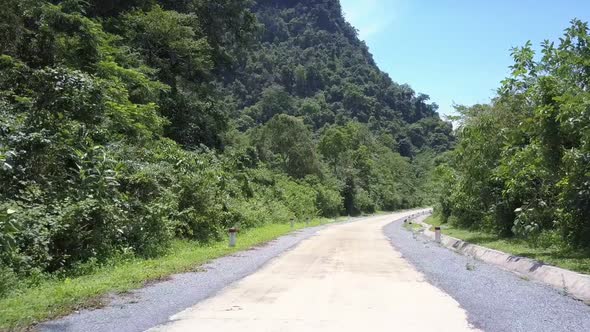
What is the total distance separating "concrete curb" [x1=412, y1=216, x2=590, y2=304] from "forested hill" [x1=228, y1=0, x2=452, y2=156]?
78.6m

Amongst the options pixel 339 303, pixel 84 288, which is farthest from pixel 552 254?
pixel 84 288

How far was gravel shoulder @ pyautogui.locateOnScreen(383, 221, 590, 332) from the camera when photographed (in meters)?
7.45

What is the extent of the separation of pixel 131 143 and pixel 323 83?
115 m

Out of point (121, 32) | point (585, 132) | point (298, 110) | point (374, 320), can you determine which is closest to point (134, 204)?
point (374, 320)

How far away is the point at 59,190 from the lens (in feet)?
42.5

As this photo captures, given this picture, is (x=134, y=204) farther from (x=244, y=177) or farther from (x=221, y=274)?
(x=244, y=177)

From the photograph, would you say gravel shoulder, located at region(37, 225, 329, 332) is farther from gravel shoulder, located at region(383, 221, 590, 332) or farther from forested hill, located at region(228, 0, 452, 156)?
forested hill, located at region(228, 0, 452, 156)

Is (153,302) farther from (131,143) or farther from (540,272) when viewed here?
(131,143)

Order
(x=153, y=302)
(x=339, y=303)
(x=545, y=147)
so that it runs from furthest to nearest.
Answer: (x=545, y=147), (x=339, y=303), (x=153, y=302)

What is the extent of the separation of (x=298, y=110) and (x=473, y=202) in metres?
86.6

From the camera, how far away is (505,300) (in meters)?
9.24

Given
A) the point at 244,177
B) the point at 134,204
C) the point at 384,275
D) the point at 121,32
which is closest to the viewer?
the point at 384,275

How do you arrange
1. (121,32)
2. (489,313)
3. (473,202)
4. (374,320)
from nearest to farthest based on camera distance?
(374,320), (489,313), (473,202), (121,32)

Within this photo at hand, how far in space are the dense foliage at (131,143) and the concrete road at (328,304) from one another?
4008 millimetres
